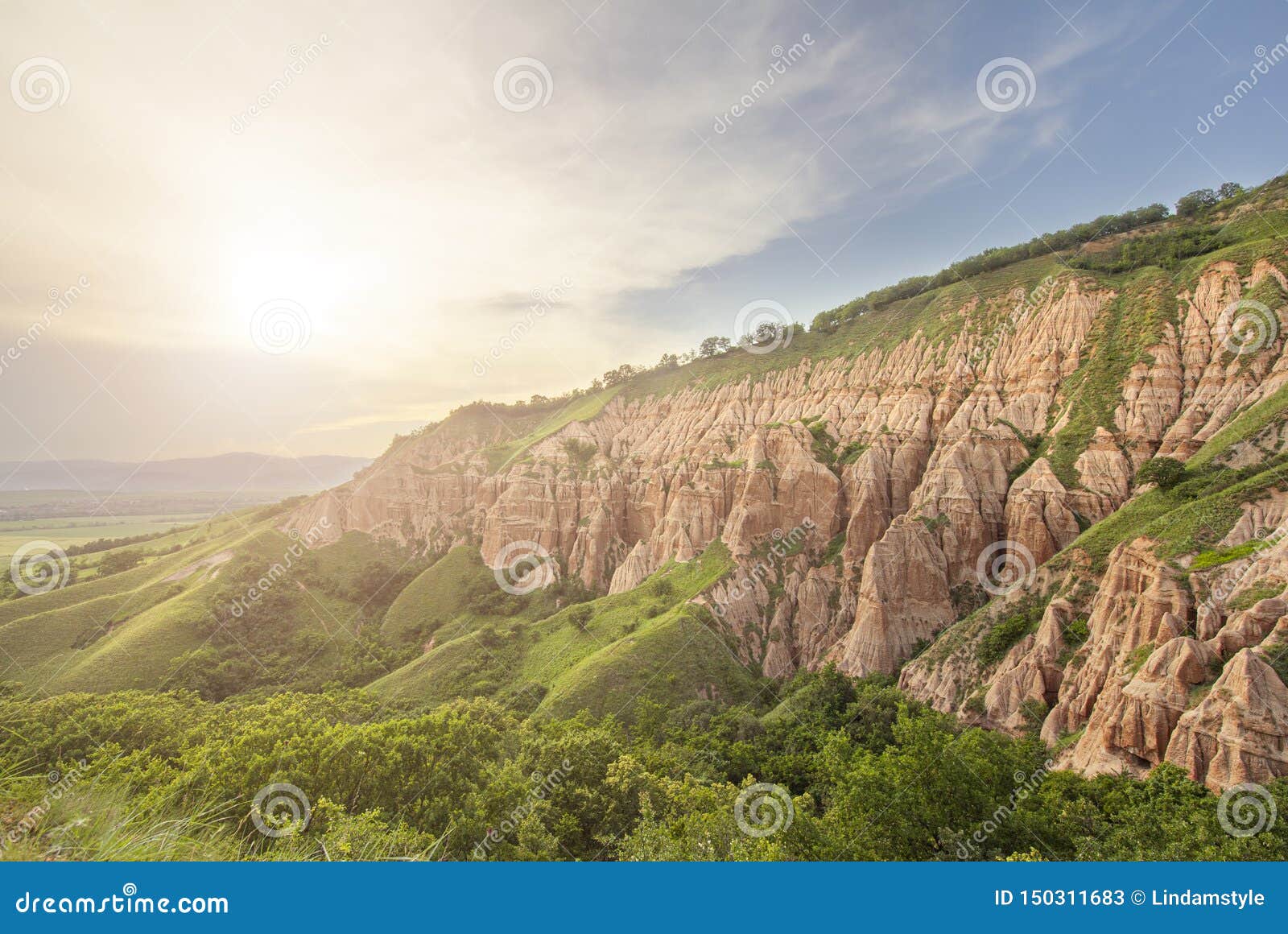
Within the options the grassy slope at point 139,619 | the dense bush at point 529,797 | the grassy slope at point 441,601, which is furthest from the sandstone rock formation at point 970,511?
the grassy slope at point 139,619

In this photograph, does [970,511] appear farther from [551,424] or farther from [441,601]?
[551,424]

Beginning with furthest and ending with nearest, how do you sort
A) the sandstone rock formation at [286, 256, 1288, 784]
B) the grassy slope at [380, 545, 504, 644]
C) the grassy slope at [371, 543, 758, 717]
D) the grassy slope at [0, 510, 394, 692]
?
the grassy slope at [380, 545, 504, 644]
the grassy slope at [0, 510, 394, 692]
the grassy slope at [371, 543, 758, 717]
the sandstone rock formation at [286, 256, 1288, 784]

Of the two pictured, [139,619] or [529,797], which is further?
[139,619]

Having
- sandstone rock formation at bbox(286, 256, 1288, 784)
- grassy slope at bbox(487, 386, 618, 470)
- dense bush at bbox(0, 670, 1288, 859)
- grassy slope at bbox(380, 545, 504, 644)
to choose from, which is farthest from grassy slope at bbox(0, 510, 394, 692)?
grassy slope at bbox(487, 386, 618, 470)

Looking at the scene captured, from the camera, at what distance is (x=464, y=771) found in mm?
21156

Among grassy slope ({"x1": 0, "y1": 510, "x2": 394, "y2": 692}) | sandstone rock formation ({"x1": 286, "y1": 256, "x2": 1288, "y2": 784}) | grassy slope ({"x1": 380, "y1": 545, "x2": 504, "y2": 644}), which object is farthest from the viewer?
grassy slope ({"x1": 380, "y1": 545, "x2": 504, "y2": 644})

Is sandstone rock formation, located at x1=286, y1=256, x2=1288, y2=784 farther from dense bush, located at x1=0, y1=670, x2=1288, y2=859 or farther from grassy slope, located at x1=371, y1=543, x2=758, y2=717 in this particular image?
dense bush, located at x1=0, y1=670, x2=1288, y2=859

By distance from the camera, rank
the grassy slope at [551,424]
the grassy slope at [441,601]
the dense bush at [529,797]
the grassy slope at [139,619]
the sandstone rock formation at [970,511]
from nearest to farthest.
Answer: the dense bush at [529,797] → the sandstone rock formation at [970,511] → the grassy slope at [139,619] → the grassy slope at [441,601] → the grassy slope at [551,424]

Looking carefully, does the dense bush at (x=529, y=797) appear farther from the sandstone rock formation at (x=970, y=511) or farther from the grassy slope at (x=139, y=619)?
the grassy slope at (x=139, y=619)

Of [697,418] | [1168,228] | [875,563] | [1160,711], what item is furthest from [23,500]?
[1168,228]

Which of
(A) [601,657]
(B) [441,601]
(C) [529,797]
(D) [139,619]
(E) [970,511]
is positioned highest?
(E) [970,511]

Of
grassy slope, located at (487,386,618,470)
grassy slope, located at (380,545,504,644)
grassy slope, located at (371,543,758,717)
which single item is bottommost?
grassy slope, located at (371,543,758,717)

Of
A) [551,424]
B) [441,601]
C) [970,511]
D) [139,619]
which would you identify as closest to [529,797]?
[970,511]

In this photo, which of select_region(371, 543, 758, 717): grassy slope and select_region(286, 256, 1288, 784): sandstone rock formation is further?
select_region(371, 543, 758, 717): grassy slope
